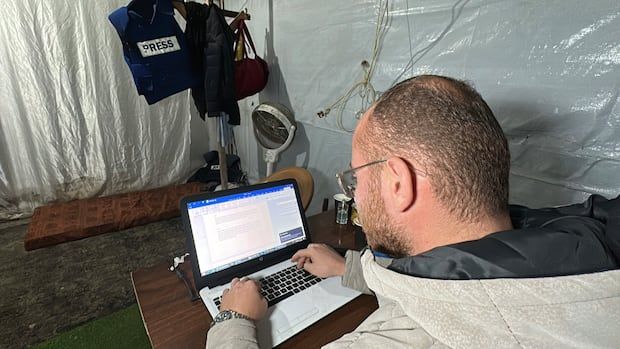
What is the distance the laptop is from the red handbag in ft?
4.09

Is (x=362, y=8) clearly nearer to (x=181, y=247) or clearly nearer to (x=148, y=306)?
(x=148, y=306)

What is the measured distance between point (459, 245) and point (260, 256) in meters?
0.64

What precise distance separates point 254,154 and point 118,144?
1.21 metres

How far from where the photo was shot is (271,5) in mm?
2133

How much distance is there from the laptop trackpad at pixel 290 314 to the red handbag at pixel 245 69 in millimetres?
1555

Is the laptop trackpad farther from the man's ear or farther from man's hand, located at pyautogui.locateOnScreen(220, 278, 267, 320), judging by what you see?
the man's ear

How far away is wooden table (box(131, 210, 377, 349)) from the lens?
706 mm

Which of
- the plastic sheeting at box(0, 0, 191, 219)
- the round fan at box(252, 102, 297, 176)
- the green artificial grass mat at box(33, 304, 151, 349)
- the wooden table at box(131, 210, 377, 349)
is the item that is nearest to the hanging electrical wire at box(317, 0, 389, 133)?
the round fan at box(252, 102, 297, 176)

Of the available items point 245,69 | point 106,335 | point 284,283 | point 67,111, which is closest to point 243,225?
point 284,283

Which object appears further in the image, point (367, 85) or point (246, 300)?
point (367, 85)

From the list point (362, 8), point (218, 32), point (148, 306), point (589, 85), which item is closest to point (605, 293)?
point (589, 85)

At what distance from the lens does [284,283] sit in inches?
34.7

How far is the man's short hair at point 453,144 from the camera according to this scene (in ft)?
1.65

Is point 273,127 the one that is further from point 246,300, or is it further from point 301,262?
point 246,300
